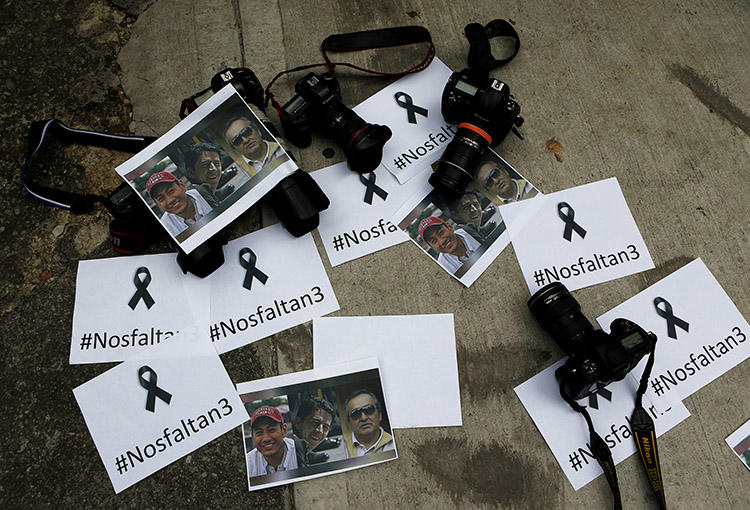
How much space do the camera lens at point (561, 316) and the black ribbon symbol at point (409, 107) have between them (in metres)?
0.63

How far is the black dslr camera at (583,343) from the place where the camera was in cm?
113

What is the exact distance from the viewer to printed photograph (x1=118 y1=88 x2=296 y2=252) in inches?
49.8

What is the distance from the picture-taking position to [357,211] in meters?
1.39

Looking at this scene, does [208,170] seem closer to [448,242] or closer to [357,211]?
[357,211]

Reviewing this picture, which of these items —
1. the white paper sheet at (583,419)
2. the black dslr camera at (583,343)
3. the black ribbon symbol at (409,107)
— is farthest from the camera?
the black ribbon symbol at (409,107)

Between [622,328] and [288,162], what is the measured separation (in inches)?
35.8

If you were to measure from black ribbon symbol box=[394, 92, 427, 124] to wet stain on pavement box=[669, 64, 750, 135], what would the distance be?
808mm

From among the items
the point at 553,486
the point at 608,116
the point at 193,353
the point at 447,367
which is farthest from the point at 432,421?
the point at 608,116

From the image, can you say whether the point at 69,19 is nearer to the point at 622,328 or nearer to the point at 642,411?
the point at 622,328

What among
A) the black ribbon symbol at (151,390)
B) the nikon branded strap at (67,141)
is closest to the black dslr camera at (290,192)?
the nikon branded strap at (67,141)

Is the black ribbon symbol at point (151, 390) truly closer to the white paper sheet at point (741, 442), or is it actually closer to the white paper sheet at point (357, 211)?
the white paper sheet at point (357, 211)

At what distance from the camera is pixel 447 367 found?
1289 mm

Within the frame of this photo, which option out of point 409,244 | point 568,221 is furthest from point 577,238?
point 409,244

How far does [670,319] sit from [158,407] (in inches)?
53.3
